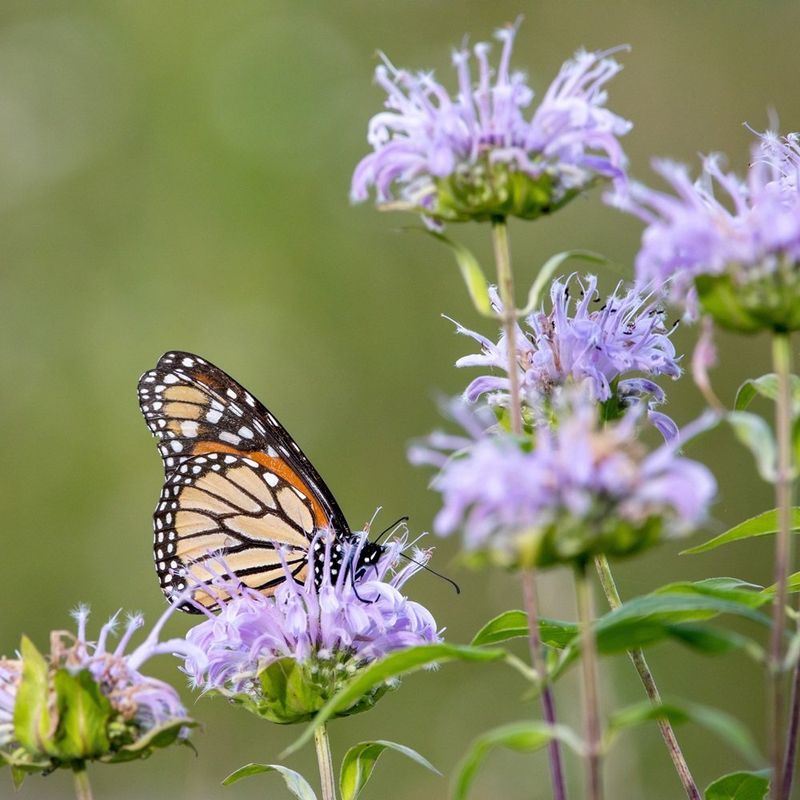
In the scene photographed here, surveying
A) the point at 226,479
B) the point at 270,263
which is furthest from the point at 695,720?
the point at 270,263

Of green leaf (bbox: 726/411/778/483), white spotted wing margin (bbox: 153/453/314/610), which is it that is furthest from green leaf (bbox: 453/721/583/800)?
white spotted wing margin (bbox: 153/453/314/610)

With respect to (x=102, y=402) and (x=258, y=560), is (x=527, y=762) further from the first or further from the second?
(x=102, y=402)

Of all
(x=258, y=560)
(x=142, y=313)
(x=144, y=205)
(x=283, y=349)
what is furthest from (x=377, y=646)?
(x=144, y=205)

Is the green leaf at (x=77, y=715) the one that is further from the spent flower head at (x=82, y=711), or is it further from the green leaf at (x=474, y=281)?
the green leaf at (x=474, y=281)

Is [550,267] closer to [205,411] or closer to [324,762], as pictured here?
[324,762]

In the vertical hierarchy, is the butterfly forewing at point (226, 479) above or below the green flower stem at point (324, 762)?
above

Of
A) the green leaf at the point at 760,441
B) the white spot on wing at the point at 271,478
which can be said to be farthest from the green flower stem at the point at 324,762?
the white spot on wing at the point at 271,478

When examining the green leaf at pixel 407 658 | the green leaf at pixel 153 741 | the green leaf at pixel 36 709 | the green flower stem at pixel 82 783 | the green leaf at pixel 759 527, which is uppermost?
the green leaf at pixel 759 527

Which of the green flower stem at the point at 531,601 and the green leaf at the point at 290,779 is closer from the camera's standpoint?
the green flower stem at the point at 531,601
